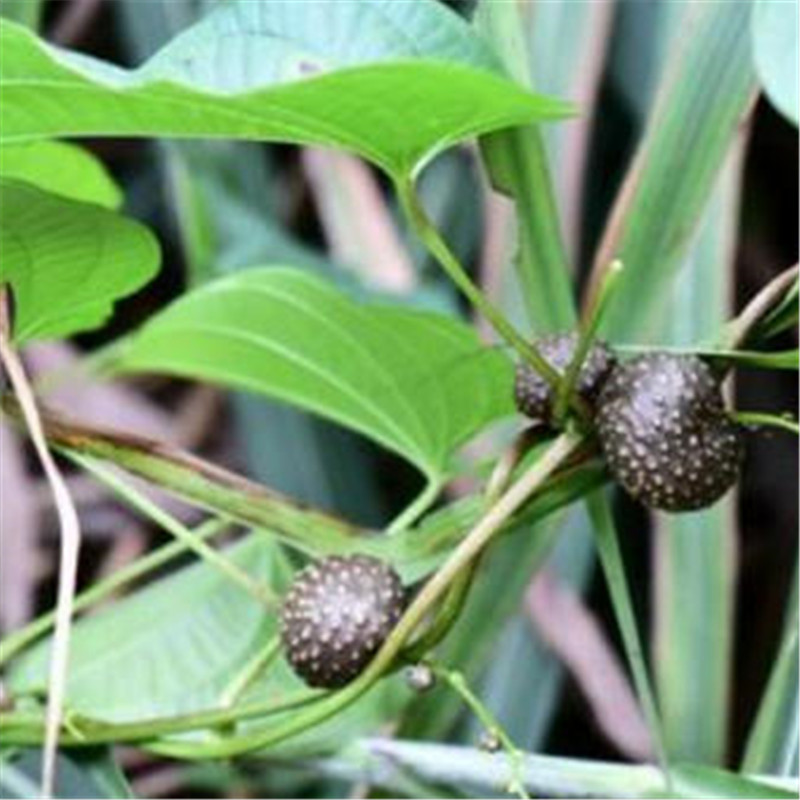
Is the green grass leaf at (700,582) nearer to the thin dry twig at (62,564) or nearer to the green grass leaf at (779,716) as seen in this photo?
the green grass leaf at (779,716)

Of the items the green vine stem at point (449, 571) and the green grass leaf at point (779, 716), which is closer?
the green vine stem at point (449, 571)

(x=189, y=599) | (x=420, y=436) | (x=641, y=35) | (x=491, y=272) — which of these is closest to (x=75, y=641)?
(x=189, y=599)

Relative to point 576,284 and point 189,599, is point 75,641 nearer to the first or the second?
point 189,599

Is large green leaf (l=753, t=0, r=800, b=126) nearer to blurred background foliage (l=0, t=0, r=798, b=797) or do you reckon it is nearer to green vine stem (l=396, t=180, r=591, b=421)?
green vine stem (l=396, t=180, r=591, b=421)

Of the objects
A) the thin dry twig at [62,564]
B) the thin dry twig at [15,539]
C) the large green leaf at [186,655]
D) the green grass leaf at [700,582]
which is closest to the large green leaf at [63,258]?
the thin dry twig at [62,564]

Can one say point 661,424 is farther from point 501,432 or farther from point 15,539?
point 15,539

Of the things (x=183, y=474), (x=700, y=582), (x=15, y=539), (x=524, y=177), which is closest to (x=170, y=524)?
(x=183, y=474)
